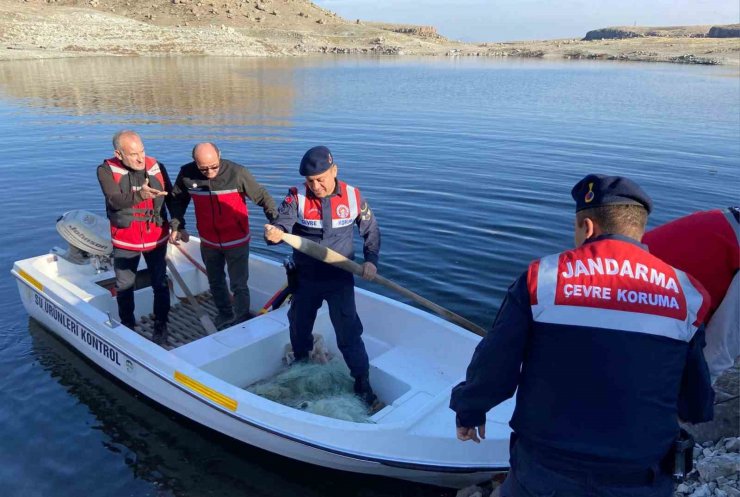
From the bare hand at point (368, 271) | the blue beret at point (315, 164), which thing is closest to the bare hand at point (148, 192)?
the blue beret at point (315, 164)

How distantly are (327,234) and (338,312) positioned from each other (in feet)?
2.14

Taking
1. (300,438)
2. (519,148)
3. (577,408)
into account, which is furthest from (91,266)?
(519,148)

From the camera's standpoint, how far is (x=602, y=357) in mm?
1926

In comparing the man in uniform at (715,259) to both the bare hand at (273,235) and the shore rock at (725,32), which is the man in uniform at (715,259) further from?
the shore rock at (725,32)

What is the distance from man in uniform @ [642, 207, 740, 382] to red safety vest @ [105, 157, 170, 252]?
4.44 m

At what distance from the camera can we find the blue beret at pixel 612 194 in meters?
2.00

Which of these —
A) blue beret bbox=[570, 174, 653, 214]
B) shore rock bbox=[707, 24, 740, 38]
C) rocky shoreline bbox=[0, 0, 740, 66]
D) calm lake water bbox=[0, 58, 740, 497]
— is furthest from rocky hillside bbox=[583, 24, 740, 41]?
blue beret bbox=[570, 174, 653, 214]

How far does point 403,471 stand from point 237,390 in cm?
141

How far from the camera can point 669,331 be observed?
1926 millimetres

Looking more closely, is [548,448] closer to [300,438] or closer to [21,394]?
[300,438]

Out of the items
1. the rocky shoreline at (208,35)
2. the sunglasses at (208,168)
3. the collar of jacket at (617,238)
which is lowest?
the sunglasses at (208,168)

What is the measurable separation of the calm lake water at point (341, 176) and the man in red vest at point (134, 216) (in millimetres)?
977

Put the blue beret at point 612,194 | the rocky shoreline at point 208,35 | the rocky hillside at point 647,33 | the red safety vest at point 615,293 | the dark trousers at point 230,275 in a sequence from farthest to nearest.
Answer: the rocky hillside at point 647,33 < the rocky shoreline at point 208,35 < the dark trousers at point 230,275 < the blue beret at point 612,194 < the red safety vest at point 615,293

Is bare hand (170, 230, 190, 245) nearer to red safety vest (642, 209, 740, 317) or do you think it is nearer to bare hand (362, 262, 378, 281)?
bare hand (362, 262, 378, 281)
